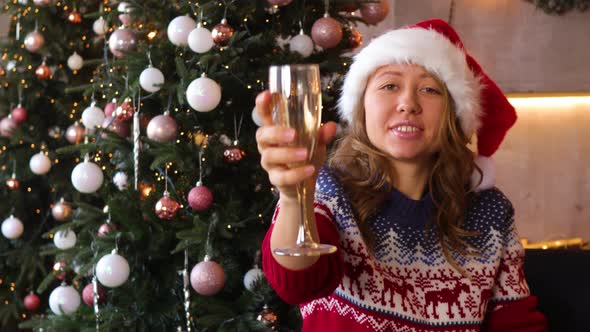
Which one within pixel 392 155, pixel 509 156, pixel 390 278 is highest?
pixel 392 155

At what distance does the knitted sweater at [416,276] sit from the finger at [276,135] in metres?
0.46

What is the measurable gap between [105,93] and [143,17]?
391 mm

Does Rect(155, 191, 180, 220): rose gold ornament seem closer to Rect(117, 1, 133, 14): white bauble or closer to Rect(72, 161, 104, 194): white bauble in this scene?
Rect(72, 161, 104, 194): white bauble

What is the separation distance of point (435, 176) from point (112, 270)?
1.08m

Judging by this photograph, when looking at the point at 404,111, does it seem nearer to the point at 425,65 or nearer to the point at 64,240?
the point at 425,65

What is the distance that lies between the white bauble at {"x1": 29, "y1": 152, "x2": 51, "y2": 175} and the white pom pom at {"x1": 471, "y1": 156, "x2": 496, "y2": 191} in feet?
6.80

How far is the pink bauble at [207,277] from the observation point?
2316 millimetres

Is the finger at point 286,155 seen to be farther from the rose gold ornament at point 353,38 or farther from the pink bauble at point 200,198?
the rose gold ornament at point 353,38

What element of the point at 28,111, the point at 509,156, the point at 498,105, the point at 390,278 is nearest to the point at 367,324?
the point at 390,278

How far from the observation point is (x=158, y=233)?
8.15 feet

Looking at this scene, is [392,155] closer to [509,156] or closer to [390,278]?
[390,278]

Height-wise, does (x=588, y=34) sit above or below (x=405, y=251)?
above

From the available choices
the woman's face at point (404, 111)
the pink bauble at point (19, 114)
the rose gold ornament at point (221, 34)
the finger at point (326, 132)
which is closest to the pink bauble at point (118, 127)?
the rose gold ornament at point (221, 34)

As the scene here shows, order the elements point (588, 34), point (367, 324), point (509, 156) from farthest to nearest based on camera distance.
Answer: point (509, 156) → point (588, 34) → point (367, 324)
